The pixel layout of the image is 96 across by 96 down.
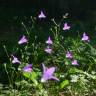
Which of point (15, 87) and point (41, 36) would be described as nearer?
point (15, 87)

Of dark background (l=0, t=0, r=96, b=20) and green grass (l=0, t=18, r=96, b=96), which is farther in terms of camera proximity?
dark background (l=0, t=0, r=96, b=20)

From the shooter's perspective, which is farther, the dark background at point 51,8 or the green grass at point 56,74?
the dark background at point 51,8

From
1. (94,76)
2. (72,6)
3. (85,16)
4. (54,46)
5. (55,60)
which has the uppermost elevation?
(72,6)

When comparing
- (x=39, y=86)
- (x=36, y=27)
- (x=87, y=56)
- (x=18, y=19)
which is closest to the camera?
(x=39, y=86)

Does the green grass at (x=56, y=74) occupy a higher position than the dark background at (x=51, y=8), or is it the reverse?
the dark background at (x=51, y=8)

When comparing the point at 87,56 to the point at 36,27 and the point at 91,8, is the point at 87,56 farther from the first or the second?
the point at 91,8

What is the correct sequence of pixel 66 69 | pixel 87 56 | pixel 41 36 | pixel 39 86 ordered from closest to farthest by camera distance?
pixel 39 86 → pixel 66 69 → pixel 87 56 → pixel 41 36

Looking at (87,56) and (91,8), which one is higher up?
(91,8)

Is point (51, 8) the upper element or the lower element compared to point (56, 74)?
upper

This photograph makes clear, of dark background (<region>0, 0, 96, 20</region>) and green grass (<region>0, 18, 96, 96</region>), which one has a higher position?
dark background (<region>0, 0, 96, 20</region>)

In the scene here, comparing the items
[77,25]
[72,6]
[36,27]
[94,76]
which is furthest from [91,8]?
[94,76]

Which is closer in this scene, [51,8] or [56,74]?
[56,74]
